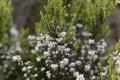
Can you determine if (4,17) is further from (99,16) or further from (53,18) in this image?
(99,16)

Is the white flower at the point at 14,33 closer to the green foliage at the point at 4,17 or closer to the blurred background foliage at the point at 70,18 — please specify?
the blurred background foliage at the point at 70,18

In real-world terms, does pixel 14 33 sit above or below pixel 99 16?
above

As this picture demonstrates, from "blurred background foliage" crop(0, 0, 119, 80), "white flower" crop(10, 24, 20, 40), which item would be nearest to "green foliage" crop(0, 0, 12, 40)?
"blurred background foliage" crop(0, 0, 119, 80)

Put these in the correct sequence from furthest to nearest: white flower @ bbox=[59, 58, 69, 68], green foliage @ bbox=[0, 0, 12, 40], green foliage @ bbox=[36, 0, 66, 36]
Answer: green foliage @ bbox=[0, 0, 12, 40] < white flower @ bbox=[59, 58, 69, 68] < green foliage @ bbox=[36, 0, 66, 36]

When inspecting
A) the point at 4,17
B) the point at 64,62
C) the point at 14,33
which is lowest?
the point at 64,62

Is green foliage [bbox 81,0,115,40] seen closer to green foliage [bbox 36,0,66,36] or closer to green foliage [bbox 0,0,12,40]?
green foliage [bbox 36,0,66,36]

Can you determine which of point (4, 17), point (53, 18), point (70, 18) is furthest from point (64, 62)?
point (4, 17)

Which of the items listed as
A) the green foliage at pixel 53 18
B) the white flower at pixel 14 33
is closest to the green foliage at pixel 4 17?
the green foliage at pixel 53 18

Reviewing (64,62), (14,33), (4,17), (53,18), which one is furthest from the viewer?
(14,33)

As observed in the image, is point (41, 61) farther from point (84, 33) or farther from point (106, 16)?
point (106, 16)

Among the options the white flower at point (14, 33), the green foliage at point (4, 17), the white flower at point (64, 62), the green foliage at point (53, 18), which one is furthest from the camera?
the white flower at point (14, 33)

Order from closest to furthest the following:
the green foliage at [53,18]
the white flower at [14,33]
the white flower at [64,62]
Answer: the green foliage at [53,18] → the white flower at [64,62] → the white flower at [14,33]

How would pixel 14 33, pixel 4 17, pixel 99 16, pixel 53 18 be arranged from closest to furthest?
pixel 53 18 → pixel 99 16 → pixel 4 17 → pixel 14 33

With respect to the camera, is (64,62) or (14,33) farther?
(14,33)
